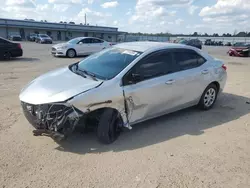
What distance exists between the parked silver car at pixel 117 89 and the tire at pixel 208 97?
34 mm

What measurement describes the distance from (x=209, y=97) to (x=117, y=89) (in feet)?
9.44

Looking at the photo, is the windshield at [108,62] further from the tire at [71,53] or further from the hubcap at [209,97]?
the tire at [71,53]

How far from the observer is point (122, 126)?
433cm

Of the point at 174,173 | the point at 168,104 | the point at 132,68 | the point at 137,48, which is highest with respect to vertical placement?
the point at 137,48

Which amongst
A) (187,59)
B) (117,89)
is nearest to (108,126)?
(117,89)

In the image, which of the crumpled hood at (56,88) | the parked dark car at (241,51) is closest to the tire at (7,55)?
the crumpled hood at (56,88)

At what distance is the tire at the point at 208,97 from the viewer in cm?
586

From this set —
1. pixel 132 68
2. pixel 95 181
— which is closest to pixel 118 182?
pixel 95 181

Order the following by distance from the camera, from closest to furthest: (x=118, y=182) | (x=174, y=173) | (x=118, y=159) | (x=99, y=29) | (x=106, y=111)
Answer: (x=118, y=182) < (x=174, y=173) < (x=118, y=159) < (x=106, y=111) < (x=99, y=29)

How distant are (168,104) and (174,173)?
72.4 inches

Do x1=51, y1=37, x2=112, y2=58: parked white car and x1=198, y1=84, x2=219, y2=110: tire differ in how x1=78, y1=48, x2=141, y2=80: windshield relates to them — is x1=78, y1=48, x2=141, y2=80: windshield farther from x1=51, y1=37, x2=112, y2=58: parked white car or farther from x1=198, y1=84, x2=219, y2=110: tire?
x1=51, y1=37, x2=112, y2=58: parked white car

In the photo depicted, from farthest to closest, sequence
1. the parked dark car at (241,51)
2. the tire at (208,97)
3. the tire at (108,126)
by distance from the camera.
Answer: the parked dark car at (241,51) < the tire at (208,97) < the tire at (108,126)

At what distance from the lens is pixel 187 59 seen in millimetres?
5453

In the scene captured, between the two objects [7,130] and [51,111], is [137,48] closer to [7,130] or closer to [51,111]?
[51,111]
